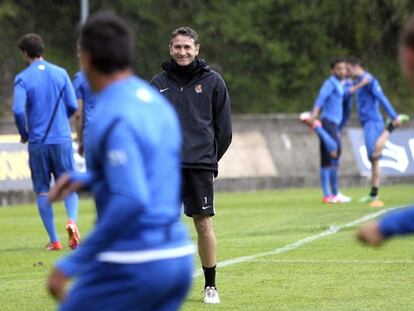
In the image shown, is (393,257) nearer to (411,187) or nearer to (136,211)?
(136,211)

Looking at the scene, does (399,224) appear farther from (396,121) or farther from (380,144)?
(380,144)

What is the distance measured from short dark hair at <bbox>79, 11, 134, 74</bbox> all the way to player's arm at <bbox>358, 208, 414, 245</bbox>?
1.17 metres

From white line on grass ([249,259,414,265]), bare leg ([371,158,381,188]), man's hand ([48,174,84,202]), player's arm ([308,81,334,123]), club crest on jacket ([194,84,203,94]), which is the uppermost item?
man's hand ([48,174,84,202])

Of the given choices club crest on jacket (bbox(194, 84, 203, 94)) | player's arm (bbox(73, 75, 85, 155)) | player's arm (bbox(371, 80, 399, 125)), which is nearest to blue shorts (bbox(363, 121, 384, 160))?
player's arm (bbox(371, 80, 399, 125))

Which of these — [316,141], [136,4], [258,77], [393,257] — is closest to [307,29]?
[258,77]

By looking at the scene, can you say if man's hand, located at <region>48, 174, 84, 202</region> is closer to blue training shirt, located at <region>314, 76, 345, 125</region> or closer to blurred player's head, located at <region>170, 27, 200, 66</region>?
blurred player's head, located at <region>170, 27, 200, 66</region>

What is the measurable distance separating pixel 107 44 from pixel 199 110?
4781 mm

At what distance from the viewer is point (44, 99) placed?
1408 centimetres

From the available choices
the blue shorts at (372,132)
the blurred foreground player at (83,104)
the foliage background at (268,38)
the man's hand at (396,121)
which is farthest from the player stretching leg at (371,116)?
the foliage background at (268,38)

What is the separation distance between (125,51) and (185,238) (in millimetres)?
783

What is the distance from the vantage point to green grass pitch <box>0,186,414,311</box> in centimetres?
983

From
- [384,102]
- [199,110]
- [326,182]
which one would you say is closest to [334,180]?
[326,182]

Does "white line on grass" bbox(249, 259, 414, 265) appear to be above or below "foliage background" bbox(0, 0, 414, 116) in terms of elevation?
above

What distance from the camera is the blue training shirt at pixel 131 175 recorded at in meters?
4.94
